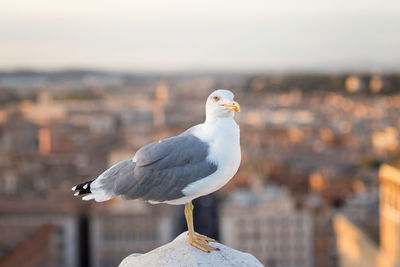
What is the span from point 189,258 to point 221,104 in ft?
1.51

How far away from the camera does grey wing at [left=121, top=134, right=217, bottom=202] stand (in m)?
2.13

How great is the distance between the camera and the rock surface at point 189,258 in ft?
6.62

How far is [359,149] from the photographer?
1316 inches

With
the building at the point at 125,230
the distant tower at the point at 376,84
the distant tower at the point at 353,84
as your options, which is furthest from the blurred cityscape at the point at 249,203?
the distant tower at the point at 353,84

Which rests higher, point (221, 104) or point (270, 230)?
point (221, 104)

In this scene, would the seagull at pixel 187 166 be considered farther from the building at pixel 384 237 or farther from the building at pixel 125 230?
the building at pixel 125 230

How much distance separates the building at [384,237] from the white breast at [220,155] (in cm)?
1125

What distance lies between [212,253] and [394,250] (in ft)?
39.5

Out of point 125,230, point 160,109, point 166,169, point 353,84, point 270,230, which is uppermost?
point 353,84

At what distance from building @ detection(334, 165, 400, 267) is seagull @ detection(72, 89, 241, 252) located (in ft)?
37.0

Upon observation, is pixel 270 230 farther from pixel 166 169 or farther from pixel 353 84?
pixel 353 84

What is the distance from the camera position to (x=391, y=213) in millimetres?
13922

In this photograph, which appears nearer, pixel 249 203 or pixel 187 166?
pixel 187 166

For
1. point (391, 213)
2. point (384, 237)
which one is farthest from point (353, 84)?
point (391, 213)
